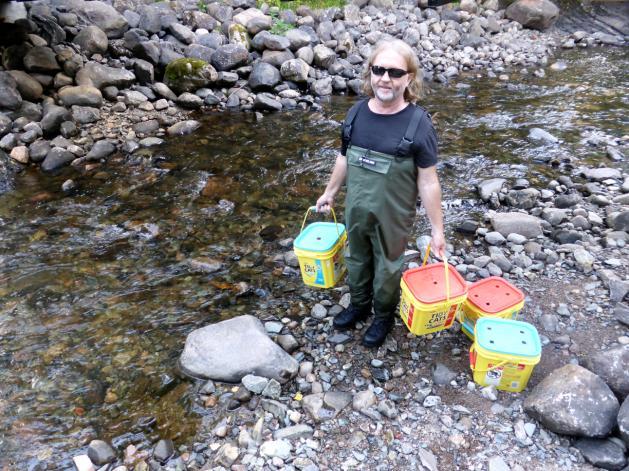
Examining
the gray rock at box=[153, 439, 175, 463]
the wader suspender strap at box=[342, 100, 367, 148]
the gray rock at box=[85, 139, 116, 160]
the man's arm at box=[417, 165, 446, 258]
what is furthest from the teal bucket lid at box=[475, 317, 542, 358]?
the gray rock at box=[85, 139, 116, 160]

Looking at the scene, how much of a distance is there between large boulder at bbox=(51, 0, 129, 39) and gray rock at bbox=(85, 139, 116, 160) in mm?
4243

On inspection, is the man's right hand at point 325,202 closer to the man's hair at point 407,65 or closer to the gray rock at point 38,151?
the man's hair at point 407,65

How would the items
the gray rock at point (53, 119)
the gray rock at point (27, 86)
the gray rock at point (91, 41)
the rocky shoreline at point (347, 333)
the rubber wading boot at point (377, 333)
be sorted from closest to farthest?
the rocky shoreline at point (347, 333)
the rubber wading boot at point (377, 333)
the gray rock at point (53, 119)
the gray rock at point (27, 86)
the gray rock at point (91, 41)

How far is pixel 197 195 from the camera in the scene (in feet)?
21.3

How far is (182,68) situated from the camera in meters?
9.66

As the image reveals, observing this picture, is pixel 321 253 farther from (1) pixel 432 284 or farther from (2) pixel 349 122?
(2) pixel 349 122

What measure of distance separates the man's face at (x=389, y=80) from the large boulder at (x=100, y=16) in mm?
9761

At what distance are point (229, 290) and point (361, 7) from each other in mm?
12249

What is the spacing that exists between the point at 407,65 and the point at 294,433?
2426mm

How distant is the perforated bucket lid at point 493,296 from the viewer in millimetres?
3497

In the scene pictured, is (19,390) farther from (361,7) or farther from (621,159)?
(361,7)

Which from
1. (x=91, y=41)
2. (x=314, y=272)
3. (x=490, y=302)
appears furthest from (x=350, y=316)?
(x=91, y=41)

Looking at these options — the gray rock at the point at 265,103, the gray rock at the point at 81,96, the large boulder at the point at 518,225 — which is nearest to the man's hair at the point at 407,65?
the large boulder at the point at 518,225

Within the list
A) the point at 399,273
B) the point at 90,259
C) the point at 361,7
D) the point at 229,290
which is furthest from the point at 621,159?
the point at 361,7
